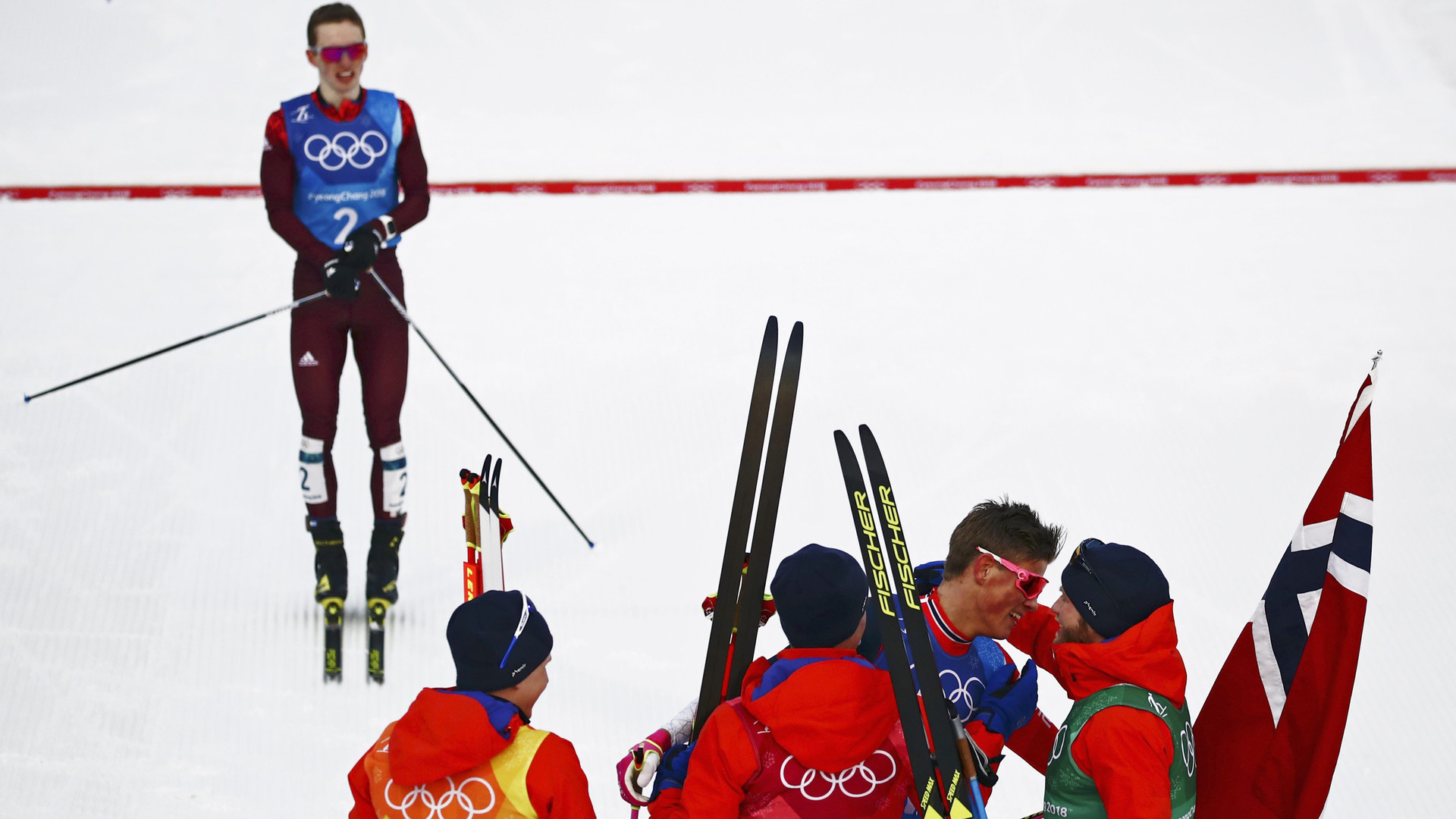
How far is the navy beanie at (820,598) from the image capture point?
2006mm

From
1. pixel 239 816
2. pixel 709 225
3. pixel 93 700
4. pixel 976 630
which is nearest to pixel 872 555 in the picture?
pixel 976 630

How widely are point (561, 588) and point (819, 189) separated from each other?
3.07 meters

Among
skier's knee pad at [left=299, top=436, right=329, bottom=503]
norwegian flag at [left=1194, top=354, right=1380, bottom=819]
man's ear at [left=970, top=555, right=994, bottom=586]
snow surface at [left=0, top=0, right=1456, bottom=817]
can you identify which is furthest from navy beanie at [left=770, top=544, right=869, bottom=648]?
skier's knee pad at [left=299, top=436, right=329, bottom=503]

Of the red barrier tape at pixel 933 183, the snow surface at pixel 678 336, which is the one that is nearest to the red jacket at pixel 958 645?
the snow surface at pixel 678 336

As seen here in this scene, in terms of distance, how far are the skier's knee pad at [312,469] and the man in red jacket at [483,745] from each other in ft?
5.90

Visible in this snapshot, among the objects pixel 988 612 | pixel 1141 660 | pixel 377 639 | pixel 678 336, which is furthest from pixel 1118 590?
pixel 678 336

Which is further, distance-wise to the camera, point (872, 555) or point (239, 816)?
point (239, 816)

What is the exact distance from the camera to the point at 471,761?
6.24ft

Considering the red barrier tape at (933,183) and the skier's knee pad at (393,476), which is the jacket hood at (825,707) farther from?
the red barrier tape at (933,183)

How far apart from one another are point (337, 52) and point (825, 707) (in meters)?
2.47

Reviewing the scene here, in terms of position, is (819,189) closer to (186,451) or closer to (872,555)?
(186,451)

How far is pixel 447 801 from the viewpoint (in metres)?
1.94

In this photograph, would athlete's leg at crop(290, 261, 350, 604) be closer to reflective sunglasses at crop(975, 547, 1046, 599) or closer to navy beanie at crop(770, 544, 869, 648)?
navy beanie at crop(770, 544, 869, 648)

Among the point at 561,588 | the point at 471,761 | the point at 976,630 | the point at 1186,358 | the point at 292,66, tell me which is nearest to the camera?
the point at 471,761
